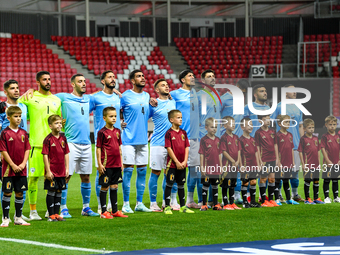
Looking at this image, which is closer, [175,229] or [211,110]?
[175,229]

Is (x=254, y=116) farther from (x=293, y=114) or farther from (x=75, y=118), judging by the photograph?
(x=75, y=118)

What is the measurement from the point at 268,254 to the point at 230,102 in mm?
3911

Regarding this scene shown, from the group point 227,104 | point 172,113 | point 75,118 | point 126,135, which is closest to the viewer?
point 75,118

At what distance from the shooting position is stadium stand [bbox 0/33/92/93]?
2142cm

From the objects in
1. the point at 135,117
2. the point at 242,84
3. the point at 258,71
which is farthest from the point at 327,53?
the point at 135,117

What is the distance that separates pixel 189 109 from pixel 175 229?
2.70 meters

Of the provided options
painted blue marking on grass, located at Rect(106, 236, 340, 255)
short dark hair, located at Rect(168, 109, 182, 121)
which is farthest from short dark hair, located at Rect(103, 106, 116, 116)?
painted blue marking on grass, located at Rect(106, 236, 340, 255)

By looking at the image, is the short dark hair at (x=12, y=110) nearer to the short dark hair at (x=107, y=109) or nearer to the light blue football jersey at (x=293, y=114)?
the short dark hair at (x=107, y=109)

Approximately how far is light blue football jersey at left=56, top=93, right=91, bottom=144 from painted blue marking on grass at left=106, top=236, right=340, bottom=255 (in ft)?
9.69

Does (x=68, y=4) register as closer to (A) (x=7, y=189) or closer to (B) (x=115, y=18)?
(B) (x=115, y=18)

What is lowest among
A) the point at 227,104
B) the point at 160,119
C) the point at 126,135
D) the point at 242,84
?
the point at 126,135

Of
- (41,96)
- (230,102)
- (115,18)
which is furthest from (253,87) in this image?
(115,18)

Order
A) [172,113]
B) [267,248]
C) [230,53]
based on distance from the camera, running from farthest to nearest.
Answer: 1. [230,53]
2. [172,113]
3. [267,248]

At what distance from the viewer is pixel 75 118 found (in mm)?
7469
